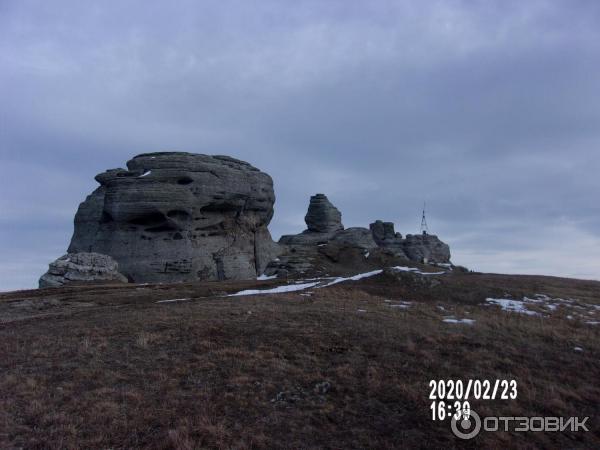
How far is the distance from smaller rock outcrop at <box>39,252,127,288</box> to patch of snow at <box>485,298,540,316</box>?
3242 centimetres

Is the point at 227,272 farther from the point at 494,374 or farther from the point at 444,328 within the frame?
the point at 494,374

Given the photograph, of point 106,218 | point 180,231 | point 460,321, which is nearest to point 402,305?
point 460,321

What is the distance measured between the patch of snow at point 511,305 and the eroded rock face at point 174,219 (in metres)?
30.3

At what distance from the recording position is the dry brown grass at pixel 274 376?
26.8 ft

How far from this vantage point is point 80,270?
134ft

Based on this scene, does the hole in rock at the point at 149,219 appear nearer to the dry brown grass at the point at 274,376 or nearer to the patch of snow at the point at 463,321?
the dry brown grass at the point at 274,376

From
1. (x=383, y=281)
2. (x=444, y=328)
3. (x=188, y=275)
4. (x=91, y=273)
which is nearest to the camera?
(x=444, y=328)

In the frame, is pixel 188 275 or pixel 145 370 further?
pixel 188 275

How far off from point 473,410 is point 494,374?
2.10 metres

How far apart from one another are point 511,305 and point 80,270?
3541 cm

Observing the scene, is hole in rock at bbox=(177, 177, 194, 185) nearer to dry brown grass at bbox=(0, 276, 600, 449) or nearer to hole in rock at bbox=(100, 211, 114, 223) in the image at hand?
hole in rock at bbox=(100, 211, 114, 223)

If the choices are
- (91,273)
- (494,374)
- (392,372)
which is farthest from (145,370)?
(91,273)

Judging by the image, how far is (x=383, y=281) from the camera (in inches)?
1128

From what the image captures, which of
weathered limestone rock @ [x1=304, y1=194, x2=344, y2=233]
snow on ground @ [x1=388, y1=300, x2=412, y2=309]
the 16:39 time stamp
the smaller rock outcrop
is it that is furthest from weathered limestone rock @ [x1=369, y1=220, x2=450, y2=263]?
the 16:39 time stamp
